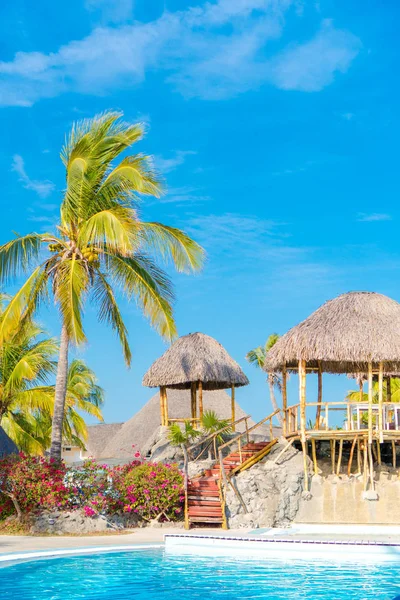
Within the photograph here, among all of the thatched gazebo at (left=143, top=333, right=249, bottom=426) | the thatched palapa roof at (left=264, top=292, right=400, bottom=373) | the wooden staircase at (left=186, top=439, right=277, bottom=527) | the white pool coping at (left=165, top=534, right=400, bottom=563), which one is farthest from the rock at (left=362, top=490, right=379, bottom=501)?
the thatched gazebo at (left=143, top=333, right=249, bottom=426)

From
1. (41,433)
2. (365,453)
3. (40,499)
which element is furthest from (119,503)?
(41,433)

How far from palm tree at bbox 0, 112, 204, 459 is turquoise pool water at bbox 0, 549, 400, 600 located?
5130 millimetres

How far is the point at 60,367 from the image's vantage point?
52.3 ft

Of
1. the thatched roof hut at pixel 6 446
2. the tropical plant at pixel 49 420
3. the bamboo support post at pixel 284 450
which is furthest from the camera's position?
the tropical plant at pixel 49 420

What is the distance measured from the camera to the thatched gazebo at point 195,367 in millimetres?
20609

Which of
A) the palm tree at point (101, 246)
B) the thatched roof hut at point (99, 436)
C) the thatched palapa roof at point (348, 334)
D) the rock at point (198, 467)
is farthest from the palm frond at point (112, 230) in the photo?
the thatched roof hut at point (99, 436)

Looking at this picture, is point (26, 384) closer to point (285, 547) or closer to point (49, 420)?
point (49, 420)

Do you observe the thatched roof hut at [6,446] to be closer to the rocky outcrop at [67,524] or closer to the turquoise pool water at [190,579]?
the rocky outcrop at [67,524]

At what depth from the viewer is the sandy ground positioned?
39.4 ft

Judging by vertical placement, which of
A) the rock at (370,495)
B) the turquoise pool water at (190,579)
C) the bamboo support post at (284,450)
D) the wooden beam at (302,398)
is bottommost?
the turquoise pool water at (190,579)

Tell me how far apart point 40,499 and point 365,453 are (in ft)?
21.5

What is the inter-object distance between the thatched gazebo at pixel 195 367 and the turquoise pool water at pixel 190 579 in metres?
9.20

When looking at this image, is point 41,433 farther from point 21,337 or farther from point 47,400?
point 21,337

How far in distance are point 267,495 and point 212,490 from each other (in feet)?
3.72
